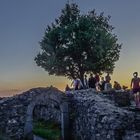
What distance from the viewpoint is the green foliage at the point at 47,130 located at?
28328mm

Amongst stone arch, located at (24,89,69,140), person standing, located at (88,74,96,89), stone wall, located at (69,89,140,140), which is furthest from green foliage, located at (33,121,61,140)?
person standing, located at (88,74,96,89)

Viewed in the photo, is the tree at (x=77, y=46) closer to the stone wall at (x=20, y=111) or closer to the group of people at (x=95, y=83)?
the group of people at (x=95, y=83)

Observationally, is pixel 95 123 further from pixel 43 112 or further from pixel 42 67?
pixel 42 67

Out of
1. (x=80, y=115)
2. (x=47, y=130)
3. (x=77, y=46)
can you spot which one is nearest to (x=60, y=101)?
(x=80, y=115)

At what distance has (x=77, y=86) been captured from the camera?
102 feet

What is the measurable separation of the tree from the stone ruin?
18.9m

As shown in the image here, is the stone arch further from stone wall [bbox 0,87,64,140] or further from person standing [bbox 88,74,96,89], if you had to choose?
person standing [bbox 88,74,96,89]

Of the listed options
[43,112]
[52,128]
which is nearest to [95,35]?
[43,112]

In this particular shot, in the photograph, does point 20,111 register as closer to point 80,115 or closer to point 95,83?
point 80,115

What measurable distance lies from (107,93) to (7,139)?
7.09m

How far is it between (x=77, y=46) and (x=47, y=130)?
57.8 feet

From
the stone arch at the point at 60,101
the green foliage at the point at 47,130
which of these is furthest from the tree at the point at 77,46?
the stone arch at the point at 60,101

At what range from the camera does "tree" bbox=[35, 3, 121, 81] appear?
46.5 metres

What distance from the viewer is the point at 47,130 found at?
30234 millimetres
